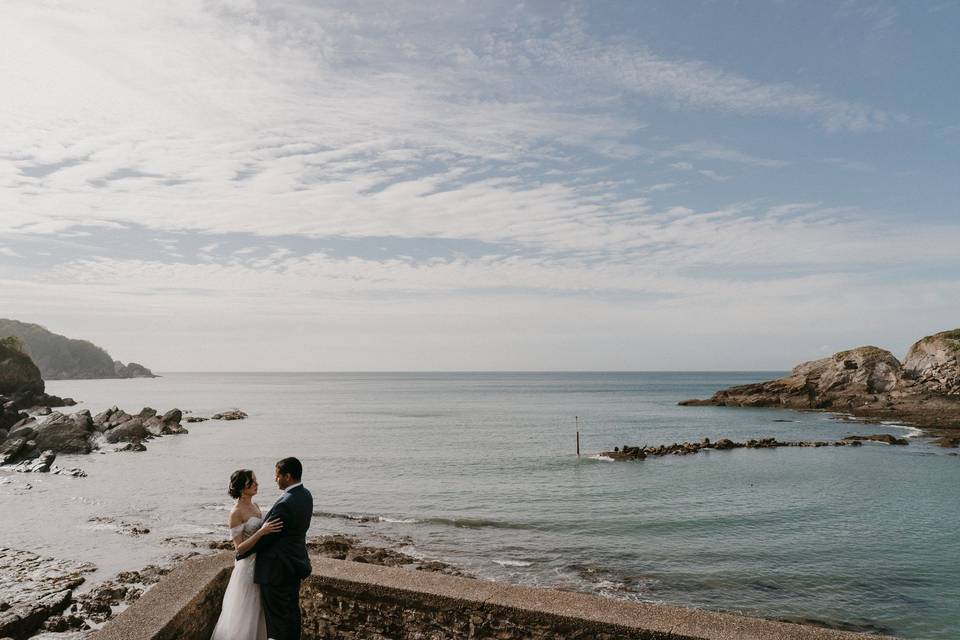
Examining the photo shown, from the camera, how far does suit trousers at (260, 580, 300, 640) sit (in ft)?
18.8

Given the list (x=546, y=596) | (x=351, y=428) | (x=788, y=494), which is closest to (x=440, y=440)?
(x=351, y=428)

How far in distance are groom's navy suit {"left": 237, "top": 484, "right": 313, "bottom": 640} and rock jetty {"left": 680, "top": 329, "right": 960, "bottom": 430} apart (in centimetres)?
6545

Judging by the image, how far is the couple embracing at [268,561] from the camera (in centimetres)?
557

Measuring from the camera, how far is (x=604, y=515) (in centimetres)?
2206

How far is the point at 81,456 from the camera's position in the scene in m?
37.5

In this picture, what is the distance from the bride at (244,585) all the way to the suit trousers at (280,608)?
13 centimetres

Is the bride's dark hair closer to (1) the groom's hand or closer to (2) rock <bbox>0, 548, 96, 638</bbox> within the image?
(1) the groom's hand

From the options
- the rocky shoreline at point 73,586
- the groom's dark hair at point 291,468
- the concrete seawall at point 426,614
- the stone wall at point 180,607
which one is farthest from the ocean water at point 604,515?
the groom's dark hair at point 291,468

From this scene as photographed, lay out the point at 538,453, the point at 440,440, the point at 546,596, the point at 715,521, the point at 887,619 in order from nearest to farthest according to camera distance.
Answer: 1. the point at 546,596
2. the point at 887,619
3. the point at 715,521
4. the point at 538,453
5. the point at 440,440

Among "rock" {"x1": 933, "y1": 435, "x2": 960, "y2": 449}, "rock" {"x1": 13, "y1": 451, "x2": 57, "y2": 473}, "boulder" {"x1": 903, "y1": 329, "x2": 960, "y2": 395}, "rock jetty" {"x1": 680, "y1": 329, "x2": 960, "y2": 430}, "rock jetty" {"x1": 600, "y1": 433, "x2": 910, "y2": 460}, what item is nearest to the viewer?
"rock" {"x1": 13, "y1": 451, "x2": 57, "y2": 473}

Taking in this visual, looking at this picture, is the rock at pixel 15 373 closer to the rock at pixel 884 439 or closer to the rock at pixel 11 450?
the rock at pixel 11 450

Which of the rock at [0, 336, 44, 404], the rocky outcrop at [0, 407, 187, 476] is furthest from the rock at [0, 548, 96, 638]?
the rock at [0, 336, 44, 404]

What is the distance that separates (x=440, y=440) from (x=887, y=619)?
37368 millimetres

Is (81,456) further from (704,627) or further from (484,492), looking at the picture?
(704,627)
